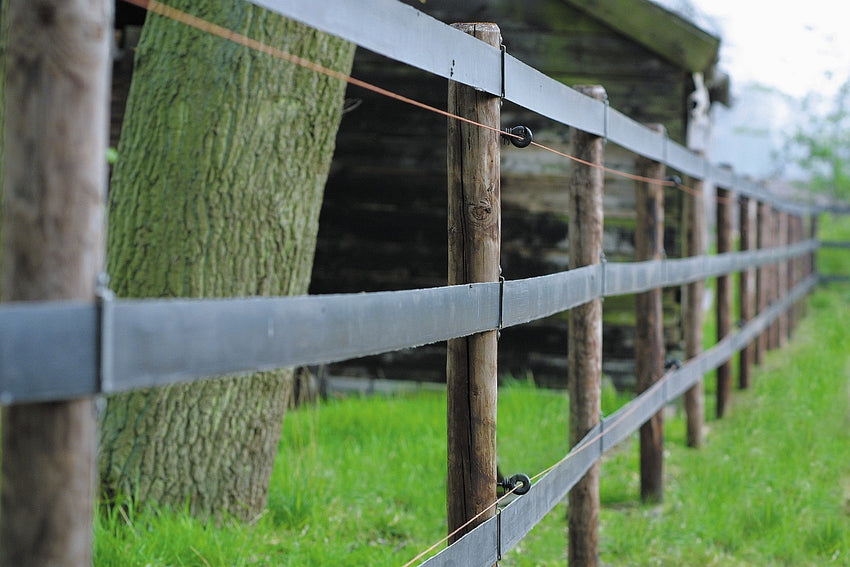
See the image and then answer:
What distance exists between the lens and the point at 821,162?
26.3m

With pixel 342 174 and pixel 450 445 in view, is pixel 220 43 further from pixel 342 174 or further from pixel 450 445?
pixel 342 174

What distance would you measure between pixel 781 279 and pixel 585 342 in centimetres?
778

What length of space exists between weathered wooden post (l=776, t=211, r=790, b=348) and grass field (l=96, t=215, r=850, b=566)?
422 cm

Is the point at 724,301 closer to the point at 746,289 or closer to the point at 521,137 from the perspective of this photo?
the point at 746,289

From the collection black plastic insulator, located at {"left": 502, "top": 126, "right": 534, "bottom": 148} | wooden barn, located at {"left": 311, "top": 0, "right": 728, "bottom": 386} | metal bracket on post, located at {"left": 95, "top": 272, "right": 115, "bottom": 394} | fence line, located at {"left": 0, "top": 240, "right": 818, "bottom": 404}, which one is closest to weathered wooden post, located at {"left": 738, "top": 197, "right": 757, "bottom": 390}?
wooden barn, located at {"left": 311, "top": 0, "right": 728, "bottom": 386}

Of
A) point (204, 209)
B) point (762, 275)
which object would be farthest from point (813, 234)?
point (204, 209)

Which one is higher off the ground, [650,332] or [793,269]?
[793,269]

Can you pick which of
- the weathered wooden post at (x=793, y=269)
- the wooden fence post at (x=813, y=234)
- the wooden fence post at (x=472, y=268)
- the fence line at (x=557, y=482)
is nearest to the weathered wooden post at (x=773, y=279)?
the weathered wooden post at (x=793, y=269)

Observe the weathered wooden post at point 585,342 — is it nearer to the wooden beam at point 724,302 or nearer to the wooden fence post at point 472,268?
the wooden fence post at point 472,268

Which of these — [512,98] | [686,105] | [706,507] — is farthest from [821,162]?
[512,98]

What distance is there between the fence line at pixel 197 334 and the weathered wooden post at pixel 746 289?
610cm

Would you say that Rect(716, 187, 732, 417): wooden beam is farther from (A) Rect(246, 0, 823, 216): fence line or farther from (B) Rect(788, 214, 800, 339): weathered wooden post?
(B) Rect(788, 214, 800, 339): weathered wooden post

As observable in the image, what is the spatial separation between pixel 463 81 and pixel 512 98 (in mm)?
333

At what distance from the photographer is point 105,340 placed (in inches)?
46.4
